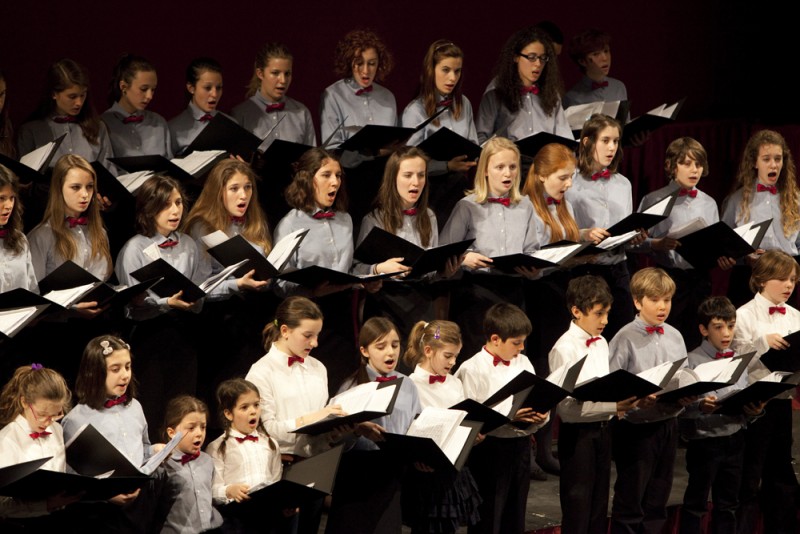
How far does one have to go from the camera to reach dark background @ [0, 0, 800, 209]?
6.36 meters

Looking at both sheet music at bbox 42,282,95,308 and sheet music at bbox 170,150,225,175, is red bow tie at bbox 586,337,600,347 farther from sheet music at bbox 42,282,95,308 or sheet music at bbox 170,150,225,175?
sheet music at bbox 42,282,95,308

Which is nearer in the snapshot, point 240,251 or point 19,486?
point 19,486

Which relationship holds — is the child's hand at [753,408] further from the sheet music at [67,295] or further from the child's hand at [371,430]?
the sheet music at [67,295]

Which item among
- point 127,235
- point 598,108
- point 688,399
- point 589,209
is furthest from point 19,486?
point 598,108

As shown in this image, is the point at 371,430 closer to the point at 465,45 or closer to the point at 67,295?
the point at 67,295

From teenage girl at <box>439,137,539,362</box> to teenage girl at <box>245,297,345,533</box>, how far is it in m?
1.03

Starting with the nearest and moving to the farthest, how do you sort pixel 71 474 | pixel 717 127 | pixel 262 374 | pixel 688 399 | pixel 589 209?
1. pixel 71 474
2. pixel 262 374
3. pixel 688 399
4. pixel 589 209
5. pixel 717 127

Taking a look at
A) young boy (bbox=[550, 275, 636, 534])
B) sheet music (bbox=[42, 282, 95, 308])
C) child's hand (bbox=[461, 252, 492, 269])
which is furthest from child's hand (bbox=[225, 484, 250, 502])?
child's hand (bbox=[461, 252, 492, 269])

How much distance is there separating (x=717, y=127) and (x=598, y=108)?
1357 millimetres

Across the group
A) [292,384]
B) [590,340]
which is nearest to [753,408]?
[590,340]

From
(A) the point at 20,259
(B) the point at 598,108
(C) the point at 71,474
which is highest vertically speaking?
(B) the point at 598,108

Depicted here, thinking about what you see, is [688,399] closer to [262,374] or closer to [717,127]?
[262,374]

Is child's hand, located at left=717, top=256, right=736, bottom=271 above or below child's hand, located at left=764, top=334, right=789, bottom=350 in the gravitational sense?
A: above

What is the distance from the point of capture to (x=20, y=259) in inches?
186
